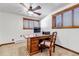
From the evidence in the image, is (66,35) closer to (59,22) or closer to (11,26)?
(59,22)

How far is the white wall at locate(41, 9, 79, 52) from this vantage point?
7.34 feet

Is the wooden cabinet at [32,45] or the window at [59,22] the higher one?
the window at [59,22]

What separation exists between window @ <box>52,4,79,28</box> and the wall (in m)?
0.14

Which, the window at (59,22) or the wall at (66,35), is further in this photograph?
the window at (59,22)

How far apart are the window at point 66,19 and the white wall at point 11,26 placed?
1.00 m

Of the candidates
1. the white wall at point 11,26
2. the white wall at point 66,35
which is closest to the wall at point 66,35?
the white wall at point 66,35

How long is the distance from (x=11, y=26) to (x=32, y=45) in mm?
794

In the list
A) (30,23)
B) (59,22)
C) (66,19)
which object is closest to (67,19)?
(66,19)

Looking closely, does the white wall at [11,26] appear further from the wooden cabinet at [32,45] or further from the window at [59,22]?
the window at [59,22]

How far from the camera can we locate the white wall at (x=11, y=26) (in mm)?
1848

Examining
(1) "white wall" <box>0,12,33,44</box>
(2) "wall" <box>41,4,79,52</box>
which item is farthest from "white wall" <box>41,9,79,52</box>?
(1) "white wall" <box>0,12,33,44</box>

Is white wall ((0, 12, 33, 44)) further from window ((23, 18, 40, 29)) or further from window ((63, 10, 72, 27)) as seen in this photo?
window ((63, 10, 72, 27))

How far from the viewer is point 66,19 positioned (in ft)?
8.50

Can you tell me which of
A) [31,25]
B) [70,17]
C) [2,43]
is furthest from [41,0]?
[70,17]
